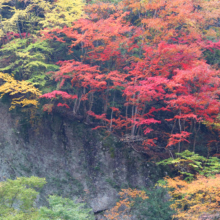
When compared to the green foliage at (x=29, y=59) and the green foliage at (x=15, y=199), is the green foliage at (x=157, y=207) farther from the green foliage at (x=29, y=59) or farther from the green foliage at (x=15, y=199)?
the green foliage at (x=29, y=59)

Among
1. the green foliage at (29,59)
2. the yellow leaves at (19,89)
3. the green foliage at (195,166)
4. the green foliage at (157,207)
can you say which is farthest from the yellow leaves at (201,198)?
the green foliage at (29,59)

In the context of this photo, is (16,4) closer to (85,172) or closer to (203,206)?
(85,172)

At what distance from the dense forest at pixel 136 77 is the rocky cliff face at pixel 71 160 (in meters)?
0.68

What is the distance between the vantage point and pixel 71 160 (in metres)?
12.8

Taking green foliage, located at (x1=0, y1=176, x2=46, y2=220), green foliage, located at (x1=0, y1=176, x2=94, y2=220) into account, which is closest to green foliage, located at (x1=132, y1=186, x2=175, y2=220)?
green foliage, located at (x1=0, y1=176, x2=94, y2=220)

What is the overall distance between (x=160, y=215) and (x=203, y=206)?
71.3 inches

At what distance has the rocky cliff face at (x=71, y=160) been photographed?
11.9 metres

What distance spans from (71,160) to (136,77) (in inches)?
259

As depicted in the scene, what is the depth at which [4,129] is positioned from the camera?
12.9 m

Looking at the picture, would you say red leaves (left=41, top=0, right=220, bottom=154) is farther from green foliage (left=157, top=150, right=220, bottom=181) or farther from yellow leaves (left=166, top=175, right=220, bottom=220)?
yellow leaves (left=166, top=175, right=220, bottom=220)

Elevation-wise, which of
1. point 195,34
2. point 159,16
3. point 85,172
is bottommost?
→ point 85,172

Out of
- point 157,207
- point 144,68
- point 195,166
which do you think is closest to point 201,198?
point 195,166

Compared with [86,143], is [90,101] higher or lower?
higher

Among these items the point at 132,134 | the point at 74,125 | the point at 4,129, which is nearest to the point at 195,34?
the point at 132,134
